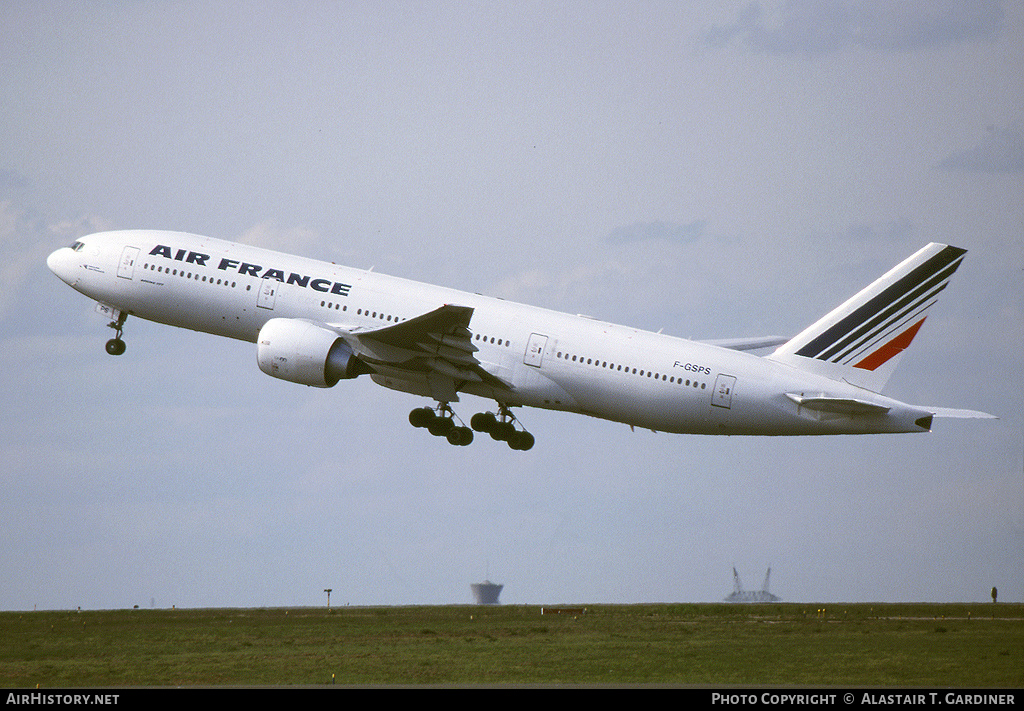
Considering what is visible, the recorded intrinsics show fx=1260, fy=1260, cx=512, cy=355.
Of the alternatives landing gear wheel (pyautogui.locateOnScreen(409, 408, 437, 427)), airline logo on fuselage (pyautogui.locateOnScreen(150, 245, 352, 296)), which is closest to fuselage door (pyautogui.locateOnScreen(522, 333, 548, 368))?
landing gear wheel (pyautogui.locateOnScreen(409, 408, 437, 427))

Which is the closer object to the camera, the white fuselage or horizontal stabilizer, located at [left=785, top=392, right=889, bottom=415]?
horizontal stabilizer, located at [left=785, top=392, right=889, bottom=415]

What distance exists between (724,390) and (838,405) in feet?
13.7

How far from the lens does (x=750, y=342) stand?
58.5 m

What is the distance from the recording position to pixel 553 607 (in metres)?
57.4

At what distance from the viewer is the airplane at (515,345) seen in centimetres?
4722

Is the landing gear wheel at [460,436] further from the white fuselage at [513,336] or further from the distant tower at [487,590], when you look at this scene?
the distant tower at [487,590]

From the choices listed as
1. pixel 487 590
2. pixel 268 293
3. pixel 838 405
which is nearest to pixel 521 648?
pixel 838 405

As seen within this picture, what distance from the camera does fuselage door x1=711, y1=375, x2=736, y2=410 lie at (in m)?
47.2

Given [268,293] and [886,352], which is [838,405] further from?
[268,293]

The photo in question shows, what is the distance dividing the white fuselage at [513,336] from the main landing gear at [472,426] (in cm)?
144

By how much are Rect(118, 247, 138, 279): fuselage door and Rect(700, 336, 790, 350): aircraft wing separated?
25436 mm

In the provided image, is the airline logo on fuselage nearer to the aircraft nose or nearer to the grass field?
the aircraft nose
